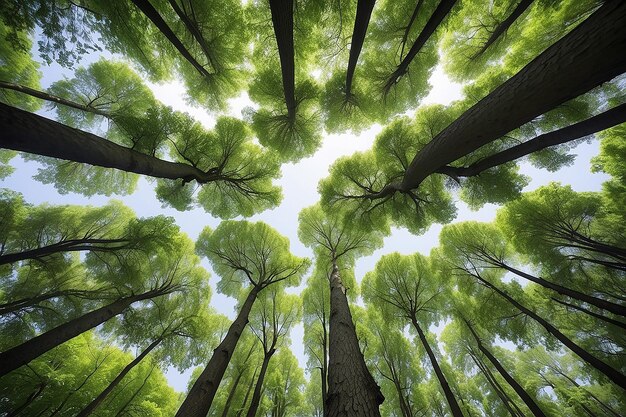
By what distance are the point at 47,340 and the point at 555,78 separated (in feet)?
35.3

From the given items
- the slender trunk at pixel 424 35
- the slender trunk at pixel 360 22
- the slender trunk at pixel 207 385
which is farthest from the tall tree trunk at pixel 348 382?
the slender trunk at pixel 424 35

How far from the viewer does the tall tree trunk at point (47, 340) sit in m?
4.95

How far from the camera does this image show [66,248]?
Result: 7113 millimetres

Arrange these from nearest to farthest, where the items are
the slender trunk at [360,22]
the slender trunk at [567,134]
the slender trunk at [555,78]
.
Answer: the slender trunk at [555,78] → the slender trunk at [567,134] → the slender trunk at [360,22]

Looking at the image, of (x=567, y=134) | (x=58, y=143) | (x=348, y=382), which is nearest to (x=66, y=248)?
(x=58, y=143)

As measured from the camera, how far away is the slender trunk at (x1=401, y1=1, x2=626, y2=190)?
1.93 metres

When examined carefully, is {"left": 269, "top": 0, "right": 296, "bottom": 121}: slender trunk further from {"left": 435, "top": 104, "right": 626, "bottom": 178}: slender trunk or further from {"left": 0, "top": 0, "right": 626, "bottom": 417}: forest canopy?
{"left": 435, "top": 104, "right": 626, "bottom": 178}: slender trunk

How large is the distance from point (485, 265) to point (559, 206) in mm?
3691

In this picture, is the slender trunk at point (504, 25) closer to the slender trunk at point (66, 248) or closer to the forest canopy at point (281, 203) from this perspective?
the forest canopy at point (281, 203)

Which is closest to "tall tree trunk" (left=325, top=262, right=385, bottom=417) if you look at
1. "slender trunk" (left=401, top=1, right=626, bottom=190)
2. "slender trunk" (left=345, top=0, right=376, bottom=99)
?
"slender trunk" (left=401, top=1, right=626, bottom=190)

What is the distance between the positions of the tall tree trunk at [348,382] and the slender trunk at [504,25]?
9509 mm

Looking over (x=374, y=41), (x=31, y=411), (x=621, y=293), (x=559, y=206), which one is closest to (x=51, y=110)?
(x=31, y=411)

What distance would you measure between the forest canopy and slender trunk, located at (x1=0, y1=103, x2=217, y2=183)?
0.22 feet

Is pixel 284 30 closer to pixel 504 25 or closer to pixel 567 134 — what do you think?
pixel 567 134
